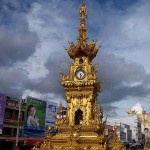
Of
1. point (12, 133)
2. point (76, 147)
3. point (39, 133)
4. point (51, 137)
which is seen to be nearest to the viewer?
point (76, 147)

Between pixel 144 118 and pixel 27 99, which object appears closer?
pixel 144 118

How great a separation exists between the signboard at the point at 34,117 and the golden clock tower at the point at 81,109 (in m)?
41.4

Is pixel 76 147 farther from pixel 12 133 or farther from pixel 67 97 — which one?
pixel 12 133

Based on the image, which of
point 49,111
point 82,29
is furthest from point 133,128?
point 82,29

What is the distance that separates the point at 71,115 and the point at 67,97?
1.67 metres

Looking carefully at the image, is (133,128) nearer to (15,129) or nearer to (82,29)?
(15,129)

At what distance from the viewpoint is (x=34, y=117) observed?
226ft

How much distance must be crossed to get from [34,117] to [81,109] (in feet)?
144

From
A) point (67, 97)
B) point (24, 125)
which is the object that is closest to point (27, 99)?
point (24, 125)

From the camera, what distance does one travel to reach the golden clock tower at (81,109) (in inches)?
973

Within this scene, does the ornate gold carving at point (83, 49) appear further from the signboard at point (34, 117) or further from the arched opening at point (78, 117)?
the signboard at point (34, 117)

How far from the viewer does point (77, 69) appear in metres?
27.7

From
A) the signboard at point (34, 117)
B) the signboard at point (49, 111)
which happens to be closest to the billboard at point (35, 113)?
the signboard at point (34, 117)

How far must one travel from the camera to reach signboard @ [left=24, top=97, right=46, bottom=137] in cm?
6744
